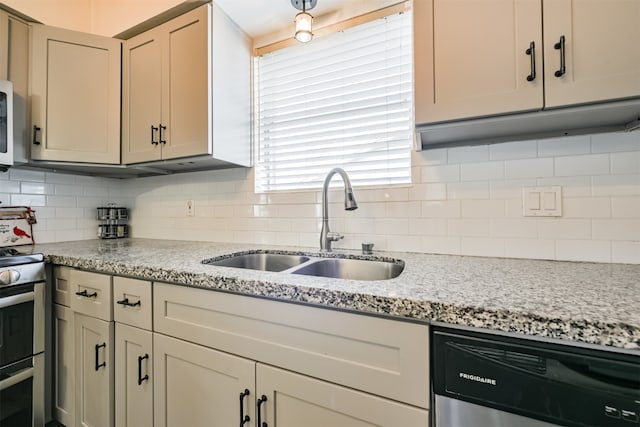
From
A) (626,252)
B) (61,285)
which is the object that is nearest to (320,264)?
(626,252)

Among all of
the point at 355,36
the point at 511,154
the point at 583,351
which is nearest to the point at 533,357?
the point at 583,351

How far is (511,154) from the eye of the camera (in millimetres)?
1195

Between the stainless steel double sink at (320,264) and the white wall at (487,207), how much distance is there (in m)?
0.17

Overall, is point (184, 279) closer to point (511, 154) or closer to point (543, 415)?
point (543, 415)

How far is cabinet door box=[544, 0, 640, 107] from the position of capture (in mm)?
795

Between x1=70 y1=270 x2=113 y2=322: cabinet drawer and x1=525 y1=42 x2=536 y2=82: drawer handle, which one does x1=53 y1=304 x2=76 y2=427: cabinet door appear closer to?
x1=70 y1=270 x2=113 y2=322: cabinet drawer

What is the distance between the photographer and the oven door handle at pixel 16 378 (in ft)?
4.00

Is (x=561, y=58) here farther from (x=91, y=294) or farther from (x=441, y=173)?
(x=91, y=294)

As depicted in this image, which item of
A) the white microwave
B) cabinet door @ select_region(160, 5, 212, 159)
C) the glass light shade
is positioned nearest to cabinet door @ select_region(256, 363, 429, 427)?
cabinet door @ select_region(160, 5, 212, 159)

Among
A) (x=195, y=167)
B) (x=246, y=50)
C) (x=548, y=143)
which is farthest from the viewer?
(x=195, y=167)

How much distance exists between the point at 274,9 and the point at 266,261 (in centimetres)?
136

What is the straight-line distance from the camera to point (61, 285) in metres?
1.41

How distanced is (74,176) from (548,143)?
2.80 metres

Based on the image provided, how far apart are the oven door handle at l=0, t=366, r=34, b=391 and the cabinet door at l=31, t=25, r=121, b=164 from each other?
110 cm
